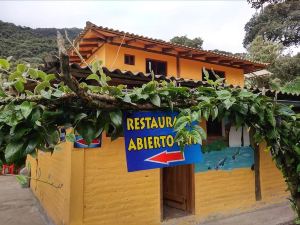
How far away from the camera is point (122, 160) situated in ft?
18.8

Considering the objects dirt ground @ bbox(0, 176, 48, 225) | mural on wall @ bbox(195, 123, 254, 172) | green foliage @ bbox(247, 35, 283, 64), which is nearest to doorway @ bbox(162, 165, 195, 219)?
mural on wall @ bbox(195, 123, 254, 172)

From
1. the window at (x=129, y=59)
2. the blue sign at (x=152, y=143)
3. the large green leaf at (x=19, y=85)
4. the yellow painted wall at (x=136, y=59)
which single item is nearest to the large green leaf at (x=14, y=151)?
the large green leaf at (x=19, y=85)

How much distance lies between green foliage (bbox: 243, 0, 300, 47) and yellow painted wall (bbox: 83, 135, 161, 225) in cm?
2283

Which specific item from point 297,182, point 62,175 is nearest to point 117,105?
point 297,182

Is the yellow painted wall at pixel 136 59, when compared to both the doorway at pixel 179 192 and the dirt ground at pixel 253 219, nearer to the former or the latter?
the doorway at pixel 179 192

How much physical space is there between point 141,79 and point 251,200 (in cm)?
470

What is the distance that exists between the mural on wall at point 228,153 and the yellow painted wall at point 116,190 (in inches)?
53.4

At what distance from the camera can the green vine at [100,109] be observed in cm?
173

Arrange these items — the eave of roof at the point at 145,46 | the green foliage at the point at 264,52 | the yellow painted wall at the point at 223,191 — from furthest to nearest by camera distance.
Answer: the green foliage at the point at 264,52
the eave of roof at the point at 145,46
the yellow painted wall at the point at 223,191

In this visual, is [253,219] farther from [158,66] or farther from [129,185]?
[158,66]

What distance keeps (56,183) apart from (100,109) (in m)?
4.74

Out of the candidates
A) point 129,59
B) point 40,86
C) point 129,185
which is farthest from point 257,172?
point 40,86

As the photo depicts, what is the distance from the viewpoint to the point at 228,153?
283 inches

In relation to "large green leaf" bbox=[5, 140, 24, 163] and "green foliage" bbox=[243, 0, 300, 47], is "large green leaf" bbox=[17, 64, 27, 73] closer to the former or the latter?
"large green leaf" bbox=[5, 140, 24, 163]
